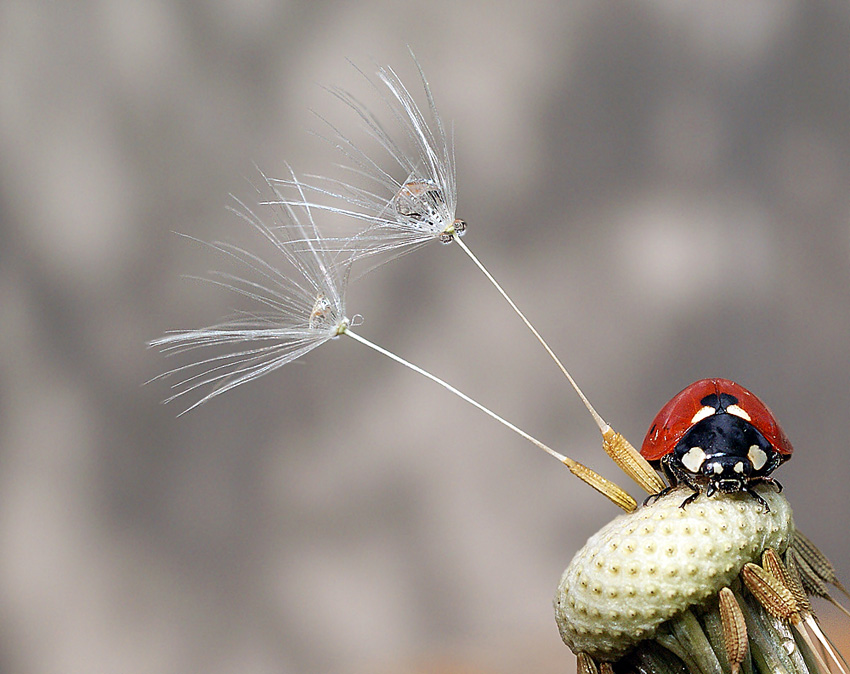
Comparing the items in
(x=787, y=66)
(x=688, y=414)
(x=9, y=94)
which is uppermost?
(x=9, y=94)

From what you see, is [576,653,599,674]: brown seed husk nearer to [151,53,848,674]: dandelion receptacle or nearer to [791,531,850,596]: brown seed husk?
[151,53,848,674]: dandelion receptacle

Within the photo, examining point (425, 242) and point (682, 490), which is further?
point (425, 242)

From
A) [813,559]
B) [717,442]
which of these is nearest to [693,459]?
[717,442]

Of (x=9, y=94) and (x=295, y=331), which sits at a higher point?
(x=9, y=94)

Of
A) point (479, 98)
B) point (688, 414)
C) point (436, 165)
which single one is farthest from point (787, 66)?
point (688, 414)

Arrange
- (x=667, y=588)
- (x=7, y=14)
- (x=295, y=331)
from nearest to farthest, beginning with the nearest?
(x=667, y=588) → (x=295, y=331) → (x=7, y=14)

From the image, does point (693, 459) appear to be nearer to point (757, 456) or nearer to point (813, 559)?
point (757, 456)

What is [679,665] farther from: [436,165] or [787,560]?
[436,165]
